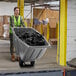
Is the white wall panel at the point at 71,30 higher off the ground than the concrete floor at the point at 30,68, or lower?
higher

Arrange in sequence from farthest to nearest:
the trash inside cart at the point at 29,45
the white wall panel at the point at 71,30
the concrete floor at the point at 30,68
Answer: the white wall panel at the point at 71,30, the concrete floor at the point at 30,68, the trash inside cart at the point at 29,45

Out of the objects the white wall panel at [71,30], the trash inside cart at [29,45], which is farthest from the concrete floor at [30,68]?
the white wall panel at [71,30]

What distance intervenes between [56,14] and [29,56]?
15.1m

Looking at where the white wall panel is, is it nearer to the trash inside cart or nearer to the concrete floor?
the concrete floor

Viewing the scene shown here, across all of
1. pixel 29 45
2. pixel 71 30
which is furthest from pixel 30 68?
pixel 71 30

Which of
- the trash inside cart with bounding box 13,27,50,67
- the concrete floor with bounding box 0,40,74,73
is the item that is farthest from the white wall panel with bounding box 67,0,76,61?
the trash inside cart with bounding box 13,27,50,67

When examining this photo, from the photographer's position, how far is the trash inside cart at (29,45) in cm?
782

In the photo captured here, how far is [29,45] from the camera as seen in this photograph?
7824mm

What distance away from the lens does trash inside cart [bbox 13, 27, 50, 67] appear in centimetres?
782

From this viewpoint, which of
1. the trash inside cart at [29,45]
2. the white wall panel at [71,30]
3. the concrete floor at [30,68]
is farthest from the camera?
the white wall panel at [71,30]

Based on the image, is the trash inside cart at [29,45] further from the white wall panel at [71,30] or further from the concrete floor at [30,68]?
the white wall panel at [71,30]

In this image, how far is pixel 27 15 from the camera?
2542 cm

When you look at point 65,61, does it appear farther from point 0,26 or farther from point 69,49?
point 0,26

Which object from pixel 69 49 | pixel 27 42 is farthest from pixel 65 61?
pixel 27 42
